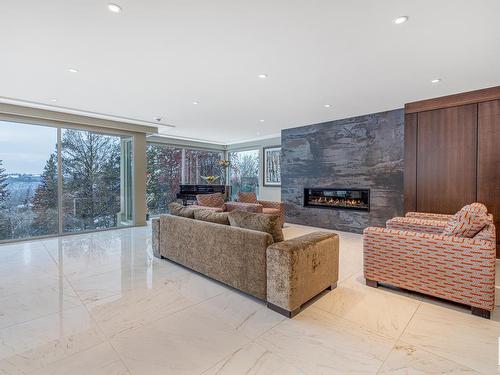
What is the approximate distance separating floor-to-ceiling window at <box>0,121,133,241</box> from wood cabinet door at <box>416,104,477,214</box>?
629 cm

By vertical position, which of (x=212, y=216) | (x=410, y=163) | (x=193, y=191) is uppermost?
(x=410, y=163)

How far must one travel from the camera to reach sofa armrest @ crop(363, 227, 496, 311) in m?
2.29

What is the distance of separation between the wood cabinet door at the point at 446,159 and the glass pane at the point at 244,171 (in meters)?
4.92

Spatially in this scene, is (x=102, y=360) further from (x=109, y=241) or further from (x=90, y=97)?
(x=90, y=97)

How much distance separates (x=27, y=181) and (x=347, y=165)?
6428 millimetres

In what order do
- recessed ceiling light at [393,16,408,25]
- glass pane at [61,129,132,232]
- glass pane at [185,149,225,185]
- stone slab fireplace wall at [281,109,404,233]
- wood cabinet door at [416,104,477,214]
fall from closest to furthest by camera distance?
1. recessed ceiling light at [393,16,408,25]
2. wood cabinet door at [416,104,477,214]
3. stone slab fireplace wall at [281,109,404,233]
4. glass pane at [61,129,132,232]
5. glass pane at [185,149,225,185]

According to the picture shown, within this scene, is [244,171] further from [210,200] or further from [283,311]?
[283,311]

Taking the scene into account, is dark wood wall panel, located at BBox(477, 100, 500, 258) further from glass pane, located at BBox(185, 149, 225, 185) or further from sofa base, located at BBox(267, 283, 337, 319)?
glass pane, located at BBox(185, 149, 225, 185)

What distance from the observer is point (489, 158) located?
3961 mm

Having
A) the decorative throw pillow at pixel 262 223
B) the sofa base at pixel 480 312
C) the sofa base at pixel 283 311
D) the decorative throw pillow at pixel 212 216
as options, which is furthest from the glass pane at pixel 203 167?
the sofa base at pixel 480 312

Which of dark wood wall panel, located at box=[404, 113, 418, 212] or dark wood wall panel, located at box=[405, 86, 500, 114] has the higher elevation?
dark wood wall panel, located at box=[405, 86, 500, 114]

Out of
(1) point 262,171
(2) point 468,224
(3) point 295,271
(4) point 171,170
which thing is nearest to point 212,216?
(3) point 295,271

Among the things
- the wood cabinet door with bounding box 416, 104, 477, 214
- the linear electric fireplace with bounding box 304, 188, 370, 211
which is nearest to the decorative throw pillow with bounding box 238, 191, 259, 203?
the linear electric fireplace with bounding box 304, 188, 370, 211

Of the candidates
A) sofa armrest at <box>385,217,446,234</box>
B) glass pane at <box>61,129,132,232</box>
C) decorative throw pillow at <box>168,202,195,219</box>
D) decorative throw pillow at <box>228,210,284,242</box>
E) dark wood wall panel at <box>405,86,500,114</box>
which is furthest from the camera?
glass pane at <box>61,129,132,232</box>
